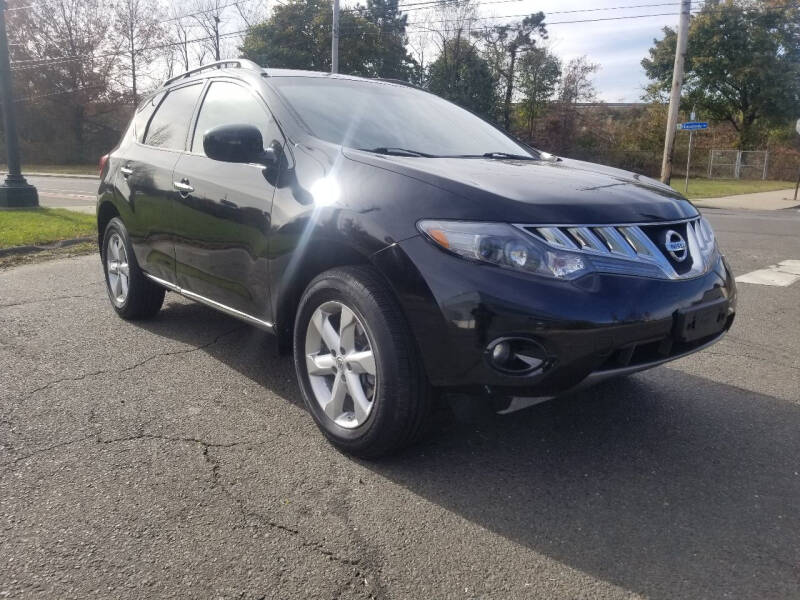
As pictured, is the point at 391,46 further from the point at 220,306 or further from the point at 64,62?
the point at 220,306

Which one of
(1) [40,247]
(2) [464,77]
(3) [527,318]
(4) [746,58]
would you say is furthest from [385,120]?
(4) [746,58]

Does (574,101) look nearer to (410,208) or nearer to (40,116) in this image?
(40,116)

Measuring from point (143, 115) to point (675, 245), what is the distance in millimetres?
3762

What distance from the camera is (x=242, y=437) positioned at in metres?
2.99

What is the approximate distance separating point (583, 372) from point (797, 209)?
19774mm

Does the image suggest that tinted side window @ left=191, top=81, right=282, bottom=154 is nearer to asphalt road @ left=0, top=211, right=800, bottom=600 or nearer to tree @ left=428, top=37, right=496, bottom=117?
asphalt road @ left=0, top=211, right=800, bottom=600

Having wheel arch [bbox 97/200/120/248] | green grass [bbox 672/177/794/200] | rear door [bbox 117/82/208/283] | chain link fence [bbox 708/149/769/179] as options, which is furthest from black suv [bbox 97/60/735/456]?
chain link fence [bbox 708/149/769/179]

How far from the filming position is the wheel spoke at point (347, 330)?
107 inches

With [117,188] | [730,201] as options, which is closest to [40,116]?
[730,201]

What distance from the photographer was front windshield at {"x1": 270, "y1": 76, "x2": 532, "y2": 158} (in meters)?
3.26

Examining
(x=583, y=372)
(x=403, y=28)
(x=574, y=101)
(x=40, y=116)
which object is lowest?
(x=583, y=372)

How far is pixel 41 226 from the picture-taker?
9.59 metres

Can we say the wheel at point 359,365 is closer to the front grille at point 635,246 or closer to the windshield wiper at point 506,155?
the front grille at point 635,246

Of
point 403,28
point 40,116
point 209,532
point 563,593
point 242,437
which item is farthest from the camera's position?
point 403,28
